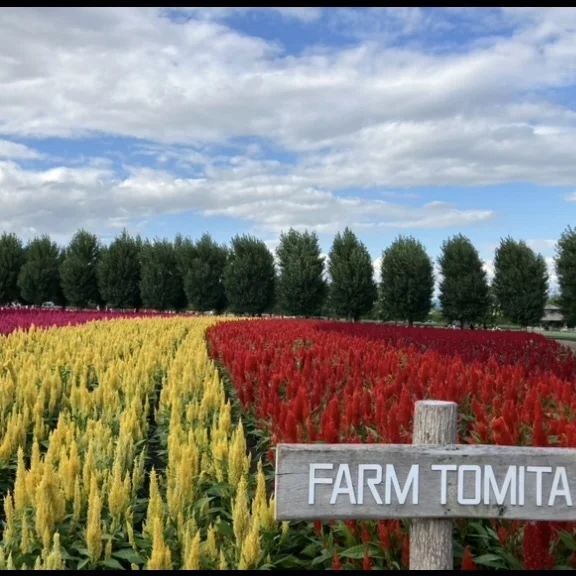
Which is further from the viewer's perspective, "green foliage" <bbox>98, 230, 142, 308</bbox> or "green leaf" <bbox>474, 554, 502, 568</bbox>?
"green foliage" <bbox>98, 230, 142, 308</bbox>

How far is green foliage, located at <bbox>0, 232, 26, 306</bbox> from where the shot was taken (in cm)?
4831

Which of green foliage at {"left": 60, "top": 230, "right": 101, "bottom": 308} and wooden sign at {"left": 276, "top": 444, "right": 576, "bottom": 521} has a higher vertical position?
green foliage at {"left": 60, "top": 230, "right": 101, "bottom": 308}

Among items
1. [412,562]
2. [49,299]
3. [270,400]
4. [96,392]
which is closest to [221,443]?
[270,400]

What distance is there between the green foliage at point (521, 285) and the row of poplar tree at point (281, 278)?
2.4 inches

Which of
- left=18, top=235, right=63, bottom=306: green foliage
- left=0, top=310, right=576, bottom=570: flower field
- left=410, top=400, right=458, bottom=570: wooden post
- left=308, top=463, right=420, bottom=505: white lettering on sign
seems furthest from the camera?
left=18, top=235, right=63, bottom=306: green foliage

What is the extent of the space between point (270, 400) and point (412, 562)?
9.83 ft

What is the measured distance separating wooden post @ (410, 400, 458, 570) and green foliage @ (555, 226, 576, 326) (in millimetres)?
37225

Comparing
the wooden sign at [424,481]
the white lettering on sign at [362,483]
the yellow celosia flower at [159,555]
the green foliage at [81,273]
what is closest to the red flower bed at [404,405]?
the wooden sign at [424,481]

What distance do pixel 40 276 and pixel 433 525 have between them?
156 feet

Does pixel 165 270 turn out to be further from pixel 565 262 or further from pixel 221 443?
pixel 221 443

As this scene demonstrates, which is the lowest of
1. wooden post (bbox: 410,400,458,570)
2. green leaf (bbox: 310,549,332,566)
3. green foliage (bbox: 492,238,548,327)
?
green leaf (bbox: 310,549,332,566)

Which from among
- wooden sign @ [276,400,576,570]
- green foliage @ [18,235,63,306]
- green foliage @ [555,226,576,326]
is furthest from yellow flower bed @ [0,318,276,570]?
green foliage @ [18,235,63,306]

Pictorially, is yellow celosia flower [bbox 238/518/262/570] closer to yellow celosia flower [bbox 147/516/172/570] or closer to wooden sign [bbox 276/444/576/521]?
yellow celosia flower [bbox 147/516/172/570]

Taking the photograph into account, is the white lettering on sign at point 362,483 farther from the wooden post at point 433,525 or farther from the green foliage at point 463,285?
the green foliage at point 463,285
